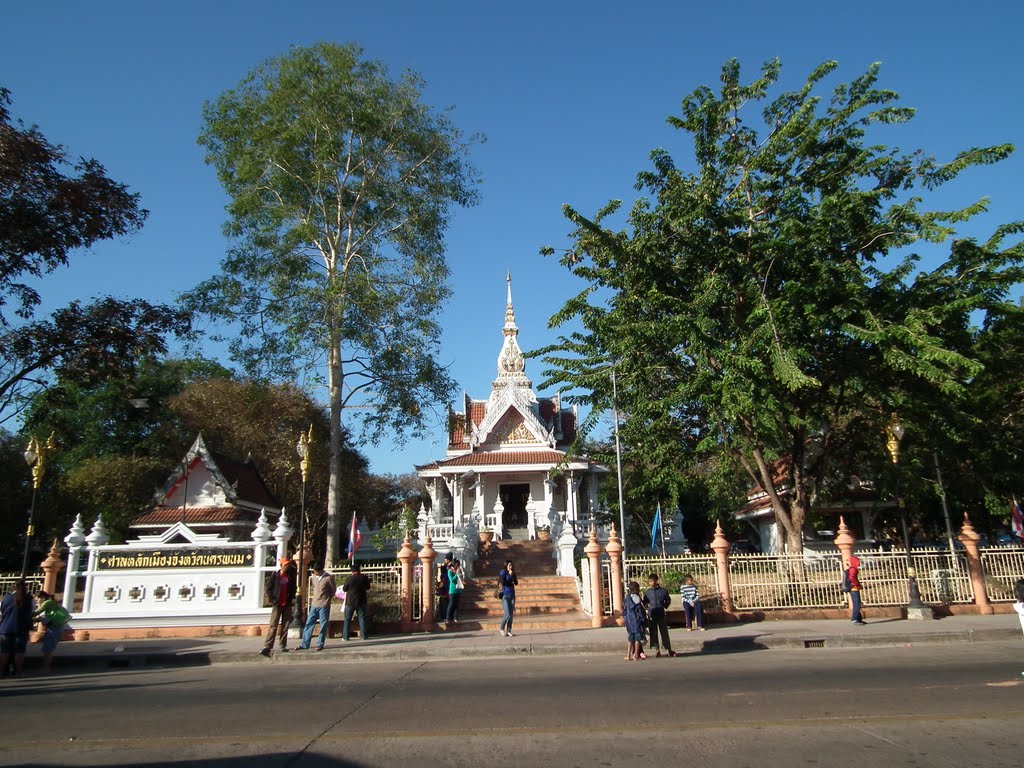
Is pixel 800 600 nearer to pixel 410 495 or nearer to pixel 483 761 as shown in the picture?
pixel 483 761

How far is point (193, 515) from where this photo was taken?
75.9 ft

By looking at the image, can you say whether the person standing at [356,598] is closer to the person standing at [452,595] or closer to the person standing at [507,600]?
the person standing at [452,595]

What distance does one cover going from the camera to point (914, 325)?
13859 mm

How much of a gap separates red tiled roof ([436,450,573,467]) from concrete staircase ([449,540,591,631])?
7.36 metres

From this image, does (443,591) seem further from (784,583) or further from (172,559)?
(784,583)

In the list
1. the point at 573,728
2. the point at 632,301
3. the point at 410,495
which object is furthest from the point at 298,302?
the point at 410,495

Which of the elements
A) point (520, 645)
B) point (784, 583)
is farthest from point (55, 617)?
point (784, 583)

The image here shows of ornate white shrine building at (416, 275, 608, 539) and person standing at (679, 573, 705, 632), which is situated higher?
ornate white shrine building at (416, 275, 608, 539)

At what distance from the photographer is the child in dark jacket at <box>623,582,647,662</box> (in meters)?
10.3

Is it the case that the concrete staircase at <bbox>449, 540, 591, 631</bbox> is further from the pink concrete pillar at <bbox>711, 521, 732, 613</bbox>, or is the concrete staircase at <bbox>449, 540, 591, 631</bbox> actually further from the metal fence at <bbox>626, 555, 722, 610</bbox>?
the pink concrete pillar at <bbox>711, 521, 732, 613</bbox>

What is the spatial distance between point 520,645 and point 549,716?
5.70m

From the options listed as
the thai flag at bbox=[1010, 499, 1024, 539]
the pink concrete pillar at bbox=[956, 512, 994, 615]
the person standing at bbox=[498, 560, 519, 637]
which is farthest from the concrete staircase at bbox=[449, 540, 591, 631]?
the thai flag at bbox=[1010, 499, 1024, 539]

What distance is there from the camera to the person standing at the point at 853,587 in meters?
13.7

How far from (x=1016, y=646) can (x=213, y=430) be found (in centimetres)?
3008
